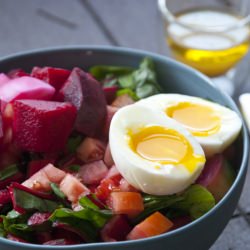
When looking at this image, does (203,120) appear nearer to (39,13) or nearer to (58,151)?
(58,151)

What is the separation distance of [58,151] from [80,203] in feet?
0.69

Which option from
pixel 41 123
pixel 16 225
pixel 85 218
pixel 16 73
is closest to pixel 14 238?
pixel 16 225

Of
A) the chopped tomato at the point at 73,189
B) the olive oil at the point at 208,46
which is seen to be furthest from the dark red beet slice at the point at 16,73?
the olive oil at the point at 208,46

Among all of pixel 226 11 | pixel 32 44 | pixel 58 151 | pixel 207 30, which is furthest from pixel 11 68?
pixel 226 11

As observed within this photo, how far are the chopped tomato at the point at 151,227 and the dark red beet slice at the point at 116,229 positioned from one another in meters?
0.02

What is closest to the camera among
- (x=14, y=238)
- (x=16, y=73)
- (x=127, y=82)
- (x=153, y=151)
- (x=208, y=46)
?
(x=14, y=238)

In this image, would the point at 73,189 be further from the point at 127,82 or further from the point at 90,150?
the point at 127,82

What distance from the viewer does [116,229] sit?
1297 millimetres

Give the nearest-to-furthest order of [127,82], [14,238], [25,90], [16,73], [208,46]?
[14,238]
[25,90]
[16,73]
[127,82]
[208,46]

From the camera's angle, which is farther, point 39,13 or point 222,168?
point 39,13

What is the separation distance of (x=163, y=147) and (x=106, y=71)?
0.42 meters

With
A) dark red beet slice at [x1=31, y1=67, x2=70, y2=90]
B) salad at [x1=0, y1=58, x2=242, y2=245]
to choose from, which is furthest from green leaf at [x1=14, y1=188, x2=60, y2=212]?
dark red beet slice at [x1=31, y1=67, x2=70, y2=90]

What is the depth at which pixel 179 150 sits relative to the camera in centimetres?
138

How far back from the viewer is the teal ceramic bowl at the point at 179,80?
1265 millimetres
